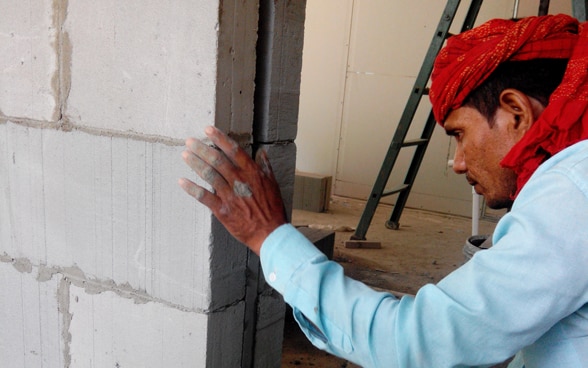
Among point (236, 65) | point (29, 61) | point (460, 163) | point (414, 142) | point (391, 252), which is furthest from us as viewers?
point (391, 252)

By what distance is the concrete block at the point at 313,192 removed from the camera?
6.38m

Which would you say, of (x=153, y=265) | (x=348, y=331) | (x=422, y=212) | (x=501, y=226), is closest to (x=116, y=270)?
(x=153, y=265)

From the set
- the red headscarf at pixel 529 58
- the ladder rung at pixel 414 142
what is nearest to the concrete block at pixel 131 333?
the red headscarf at pixel 529 58

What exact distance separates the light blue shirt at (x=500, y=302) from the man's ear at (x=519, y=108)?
0.15 metres

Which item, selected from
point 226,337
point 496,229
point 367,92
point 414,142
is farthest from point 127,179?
point 367,92

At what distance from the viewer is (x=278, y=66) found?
4.96ft

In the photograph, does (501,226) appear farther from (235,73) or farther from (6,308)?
(6,308)

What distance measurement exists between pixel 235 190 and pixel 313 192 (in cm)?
519

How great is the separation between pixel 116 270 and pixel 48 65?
0.61 metres

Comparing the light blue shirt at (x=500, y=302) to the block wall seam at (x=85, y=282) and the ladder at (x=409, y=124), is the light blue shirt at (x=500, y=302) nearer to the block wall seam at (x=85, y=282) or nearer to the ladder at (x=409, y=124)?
the block wall seam at (x=85, y=282)

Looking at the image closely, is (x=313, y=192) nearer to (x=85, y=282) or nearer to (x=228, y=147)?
(x=85, y=282)

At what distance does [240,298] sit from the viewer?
159cm

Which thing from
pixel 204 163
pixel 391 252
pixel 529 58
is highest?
pixel 529 58

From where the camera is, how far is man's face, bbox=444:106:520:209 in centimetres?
112
